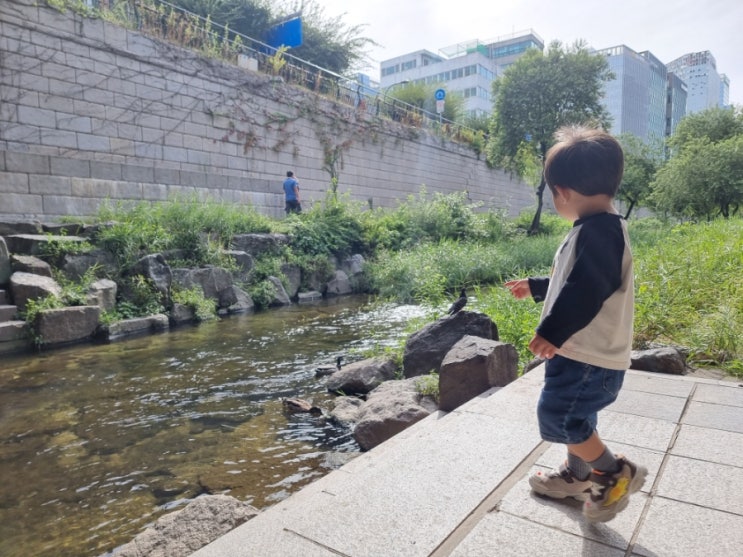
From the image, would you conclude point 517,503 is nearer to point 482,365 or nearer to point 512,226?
point 482,365

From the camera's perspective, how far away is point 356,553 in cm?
155

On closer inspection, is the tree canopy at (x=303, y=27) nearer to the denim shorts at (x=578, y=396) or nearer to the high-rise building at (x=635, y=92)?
the denim shorts at (x=578, y=396)

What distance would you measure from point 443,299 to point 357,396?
3.53 m

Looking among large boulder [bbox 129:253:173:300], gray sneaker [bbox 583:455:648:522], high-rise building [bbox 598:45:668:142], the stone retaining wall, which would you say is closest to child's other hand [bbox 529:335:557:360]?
gray sneaker [bbox 583:455:648:522]

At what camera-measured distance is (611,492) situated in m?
1.67

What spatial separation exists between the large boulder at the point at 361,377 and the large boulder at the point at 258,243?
21.2 ft

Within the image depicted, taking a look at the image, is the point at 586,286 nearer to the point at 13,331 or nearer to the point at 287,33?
the point at 13,331

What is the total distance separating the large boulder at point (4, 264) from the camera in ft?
23.3

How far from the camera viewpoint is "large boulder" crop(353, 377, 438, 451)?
3.40 metres

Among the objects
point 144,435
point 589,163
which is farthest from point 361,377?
point 589,163

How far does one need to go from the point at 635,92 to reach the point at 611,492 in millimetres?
89460

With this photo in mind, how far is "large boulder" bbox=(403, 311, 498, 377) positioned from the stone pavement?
1813 mm

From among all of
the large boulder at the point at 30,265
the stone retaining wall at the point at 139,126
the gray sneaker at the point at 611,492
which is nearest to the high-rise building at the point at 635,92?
the stone retaining wall at the point at 139,126

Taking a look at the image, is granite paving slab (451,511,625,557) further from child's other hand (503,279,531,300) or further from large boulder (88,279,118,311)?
large boulder (88,279,118,311)
